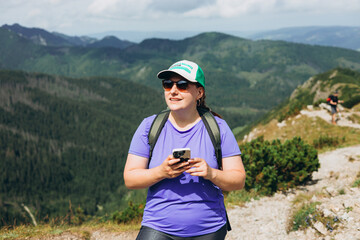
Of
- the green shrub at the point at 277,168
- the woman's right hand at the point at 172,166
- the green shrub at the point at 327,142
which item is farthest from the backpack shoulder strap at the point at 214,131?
the green shrub at the point at 327,142

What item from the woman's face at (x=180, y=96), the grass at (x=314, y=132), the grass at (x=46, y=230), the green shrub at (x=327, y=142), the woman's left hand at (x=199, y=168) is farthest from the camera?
the grass at (x=314, y=132)

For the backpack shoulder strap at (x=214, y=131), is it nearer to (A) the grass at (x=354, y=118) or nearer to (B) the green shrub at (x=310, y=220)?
(B) the green shrub at (x=310, y=220)

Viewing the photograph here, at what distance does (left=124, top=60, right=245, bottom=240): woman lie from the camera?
3.94 meters

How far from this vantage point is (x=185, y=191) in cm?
400

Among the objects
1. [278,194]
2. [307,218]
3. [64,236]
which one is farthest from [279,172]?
[64,236]

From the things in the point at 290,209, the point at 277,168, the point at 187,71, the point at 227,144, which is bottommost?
the point at 290,209

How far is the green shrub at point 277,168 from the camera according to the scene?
1255cm

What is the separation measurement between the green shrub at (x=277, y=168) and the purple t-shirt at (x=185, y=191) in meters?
8.97

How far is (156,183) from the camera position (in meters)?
4.14

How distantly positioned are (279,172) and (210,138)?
33.5ft

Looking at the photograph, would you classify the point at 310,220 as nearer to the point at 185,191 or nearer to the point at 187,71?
the point at 185,191

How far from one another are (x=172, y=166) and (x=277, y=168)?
1082cm

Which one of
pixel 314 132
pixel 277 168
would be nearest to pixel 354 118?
pixel 314 132

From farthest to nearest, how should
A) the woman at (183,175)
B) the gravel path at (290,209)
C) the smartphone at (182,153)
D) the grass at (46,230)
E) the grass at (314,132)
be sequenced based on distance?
the grass at (314,132), the grass at (46,230), the gravel path at (290,209), the woman at (183,175), the smartphone at (182,153)
